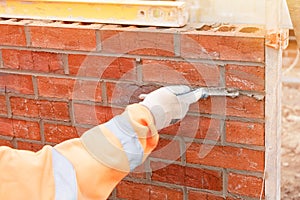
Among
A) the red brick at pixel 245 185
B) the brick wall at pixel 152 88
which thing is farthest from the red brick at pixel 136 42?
the red brick at pixel 245 185

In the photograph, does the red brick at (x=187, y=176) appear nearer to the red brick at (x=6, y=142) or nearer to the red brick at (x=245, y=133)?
the red brick at (x=245, y=133)

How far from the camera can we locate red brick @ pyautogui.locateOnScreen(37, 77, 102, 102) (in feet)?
7.07

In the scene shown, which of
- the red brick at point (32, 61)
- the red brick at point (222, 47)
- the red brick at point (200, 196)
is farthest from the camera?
the red brick at point (32, 61)

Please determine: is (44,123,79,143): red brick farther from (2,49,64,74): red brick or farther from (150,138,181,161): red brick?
(150,138,181,161): red brick

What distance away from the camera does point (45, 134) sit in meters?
2.32

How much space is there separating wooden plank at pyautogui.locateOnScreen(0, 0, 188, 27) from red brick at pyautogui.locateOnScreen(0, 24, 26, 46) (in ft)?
0.16

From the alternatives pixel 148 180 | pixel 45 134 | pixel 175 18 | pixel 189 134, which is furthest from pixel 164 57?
pixel 45 134

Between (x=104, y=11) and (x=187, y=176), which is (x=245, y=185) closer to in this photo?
(x=187, y=176)

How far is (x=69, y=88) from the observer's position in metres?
2.20

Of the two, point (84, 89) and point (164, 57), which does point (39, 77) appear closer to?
point (84, 89)

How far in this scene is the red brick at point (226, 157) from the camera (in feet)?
6.48

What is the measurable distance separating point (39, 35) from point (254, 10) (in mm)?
805

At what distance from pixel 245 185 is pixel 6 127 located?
3.36 ft

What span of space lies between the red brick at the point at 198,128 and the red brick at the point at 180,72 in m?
0.13
